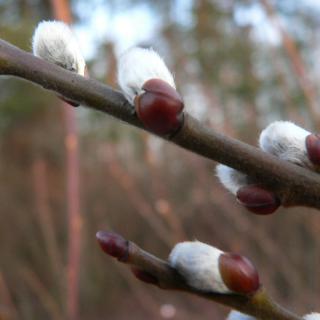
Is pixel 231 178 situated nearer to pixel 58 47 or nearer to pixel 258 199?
pixel 258 199

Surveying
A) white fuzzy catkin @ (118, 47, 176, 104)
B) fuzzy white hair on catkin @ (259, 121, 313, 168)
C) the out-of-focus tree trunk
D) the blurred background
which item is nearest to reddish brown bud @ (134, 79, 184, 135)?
white fuzzy catkin @ (118, 47, 176, 104)

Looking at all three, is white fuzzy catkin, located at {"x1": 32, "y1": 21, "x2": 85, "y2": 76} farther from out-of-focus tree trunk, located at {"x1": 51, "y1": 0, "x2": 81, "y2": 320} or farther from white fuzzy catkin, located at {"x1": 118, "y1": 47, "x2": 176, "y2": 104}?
out-of-focus tree trunk, located at {"x1": 51, "y1": 0, "x2": 81, "y2": 320}

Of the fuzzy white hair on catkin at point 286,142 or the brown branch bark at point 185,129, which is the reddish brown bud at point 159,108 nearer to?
the brown branch bark at point 185,129

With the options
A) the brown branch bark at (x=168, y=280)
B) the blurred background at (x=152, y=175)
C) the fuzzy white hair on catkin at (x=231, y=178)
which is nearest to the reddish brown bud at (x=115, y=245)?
the brown branch bark at (x=168, y=280)

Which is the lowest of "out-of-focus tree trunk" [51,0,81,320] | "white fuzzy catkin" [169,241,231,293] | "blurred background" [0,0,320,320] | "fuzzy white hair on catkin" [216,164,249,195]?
"white fuzzy catkin" [169,241,231,293]

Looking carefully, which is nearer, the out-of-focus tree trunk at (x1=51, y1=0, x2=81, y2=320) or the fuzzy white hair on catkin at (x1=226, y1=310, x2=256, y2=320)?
the fuzzy white hair on catkin at (x1=226, y1=310, x2=256, y2=320)

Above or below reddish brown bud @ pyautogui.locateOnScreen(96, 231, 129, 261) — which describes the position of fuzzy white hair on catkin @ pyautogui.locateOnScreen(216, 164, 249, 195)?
above

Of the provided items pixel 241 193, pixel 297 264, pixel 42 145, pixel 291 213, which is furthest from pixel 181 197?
pixel 241 193
